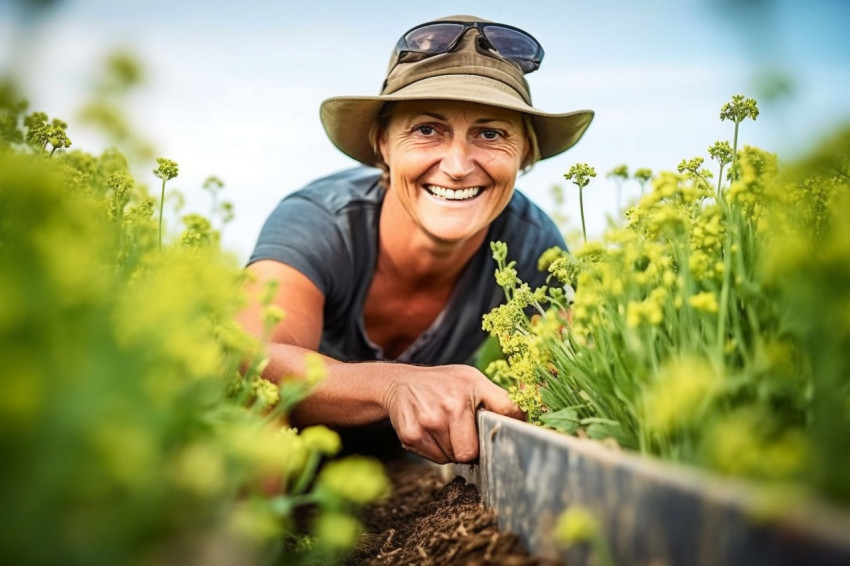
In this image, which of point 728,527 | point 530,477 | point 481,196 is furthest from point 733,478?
point 481,196

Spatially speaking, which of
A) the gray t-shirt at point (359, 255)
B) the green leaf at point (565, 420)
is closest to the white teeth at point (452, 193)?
the gray t-shirt at point (359, 255)

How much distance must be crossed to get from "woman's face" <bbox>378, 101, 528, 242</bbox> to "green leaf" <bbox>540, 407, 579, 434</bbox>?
1.60 m

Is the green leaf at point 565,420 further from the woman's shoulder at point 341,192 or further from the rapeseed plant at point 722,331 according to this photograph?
the woman's shoulder at point 341,192

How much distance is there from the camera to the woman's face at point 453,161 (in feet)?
10.7

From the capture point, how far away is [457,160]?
3.27 meters

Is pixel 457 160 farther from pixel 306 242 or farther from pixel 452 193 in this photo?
pixel 306 242

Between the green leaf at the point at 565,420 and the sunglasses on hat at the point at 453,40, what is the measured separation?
207 centimetres

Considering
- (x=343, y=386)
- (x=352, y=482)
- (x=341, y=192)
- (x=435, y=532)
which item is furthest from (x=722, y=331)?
(x=341, y=192)

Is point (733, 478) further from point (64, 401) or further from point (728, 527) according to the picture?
point (64, 401)

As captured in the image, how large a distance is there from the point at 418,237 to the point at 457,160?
60cm

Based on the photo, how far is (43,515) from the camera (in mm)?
827

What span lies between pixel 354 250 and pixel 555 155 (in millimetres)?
1258

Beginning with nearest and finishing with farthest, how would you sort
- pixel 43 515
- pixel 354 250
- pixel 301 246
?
1. pixel 43 515
2. pixel 301 246
3. pixel 354 250

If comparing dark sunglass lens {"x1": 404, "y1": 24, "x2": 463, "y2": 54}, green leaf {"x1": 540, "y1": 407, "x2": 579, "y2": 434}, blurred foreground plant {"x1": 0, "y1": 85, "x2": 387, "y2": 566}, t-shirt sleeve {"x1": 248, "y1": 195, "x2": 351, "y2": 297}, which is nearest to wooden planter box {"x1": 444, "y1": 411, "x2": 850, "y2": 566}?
green leaf {"x1": 540, "y1": 407, "x2": 579, "y2": 434}
